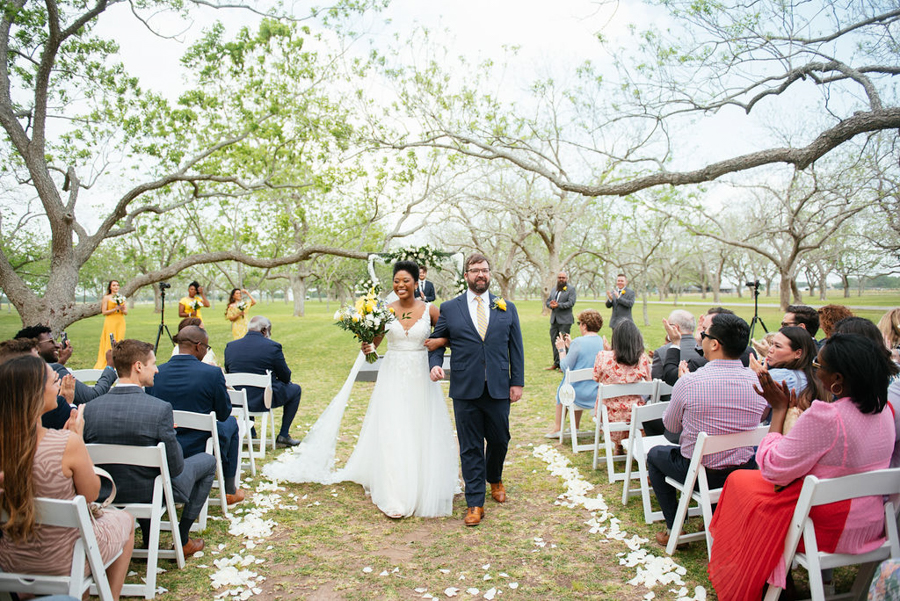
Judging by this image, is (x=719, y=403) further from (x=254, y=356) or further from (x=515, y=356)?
(x=254, y=356)

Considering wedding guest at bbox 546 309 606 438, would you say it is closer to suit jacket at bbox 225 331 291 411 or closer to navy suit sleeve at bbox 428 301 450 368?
navy suit sleeve at bbox 428 301 450 368

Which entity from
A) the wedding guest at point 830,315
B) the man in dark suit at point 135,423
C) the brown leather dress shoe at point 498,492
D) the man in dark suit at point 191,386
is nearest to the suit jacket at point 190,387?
the man in dark suit at point 191,386

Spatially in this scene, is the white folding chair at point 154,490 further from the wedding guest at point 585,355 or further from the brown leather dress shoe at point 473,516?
the wedding guest at point 585,355

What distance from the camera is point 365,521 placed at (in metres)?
4.48

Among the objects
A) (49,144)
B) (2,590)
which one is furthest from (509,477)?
(49,144)

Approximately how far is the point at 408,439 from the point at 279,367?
7.74 ft

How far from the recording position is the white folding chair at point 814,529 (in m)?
2.57

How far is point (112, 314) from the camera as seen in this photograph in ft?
37.1

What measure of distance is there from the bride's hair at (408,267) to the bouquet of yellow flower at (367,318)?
35 cm

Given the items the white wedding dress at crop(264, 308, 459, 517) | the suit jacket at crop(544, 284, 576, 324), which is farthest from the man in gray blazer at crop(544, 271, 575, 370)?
the white wedding dress at crop(264, 308, 459, 517)

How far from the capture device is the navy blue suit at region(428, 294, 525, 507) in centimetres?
445

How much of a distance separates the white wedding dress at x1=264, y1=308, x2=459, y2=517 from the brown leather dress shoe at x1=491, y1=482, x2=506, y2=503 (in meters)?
0.34

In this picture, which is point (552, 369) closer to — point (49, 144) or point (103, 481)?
point (103, 481)

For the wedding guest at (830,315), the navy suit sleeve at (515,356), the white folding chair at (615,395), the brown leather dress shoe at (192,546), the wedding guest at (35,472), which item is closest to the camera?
the wedding guest at (35,472)
